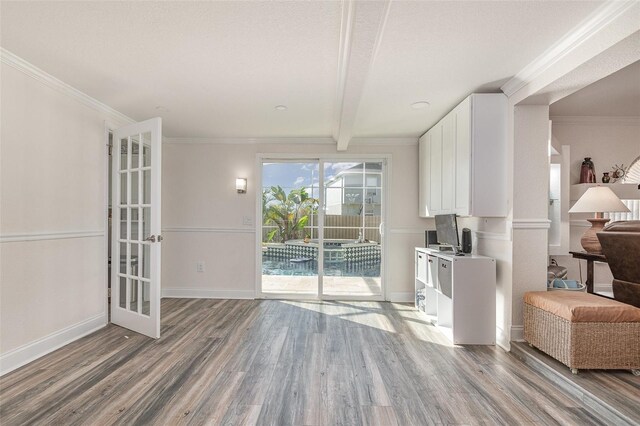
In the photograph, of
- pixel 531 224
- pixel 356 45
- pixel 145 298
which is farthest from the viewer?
pixel 145 298

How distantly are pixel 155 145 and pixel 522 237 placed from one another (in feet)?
11.2

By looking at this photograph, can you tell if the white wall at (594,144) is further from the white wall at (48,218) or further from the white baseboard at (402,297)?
the white wall at (48,218)

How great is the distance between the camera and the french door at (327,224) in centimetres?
471

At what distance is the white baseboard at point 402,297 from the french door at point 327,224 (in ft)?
0.65

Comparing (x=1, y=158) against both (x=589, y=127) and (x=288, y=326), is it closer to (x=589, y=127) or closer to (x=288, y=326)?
(x=288, y=326)

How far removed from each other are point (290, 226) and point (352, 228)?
2.94 ft

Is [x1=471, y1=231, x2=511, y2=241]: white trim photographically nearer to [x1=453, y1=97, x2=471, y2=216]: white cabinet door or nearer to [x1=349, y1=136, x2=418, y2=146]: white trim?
[x1=453, y1=97, x2=471, y2=216]: white cabinet door

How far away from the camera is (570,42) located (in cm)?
209

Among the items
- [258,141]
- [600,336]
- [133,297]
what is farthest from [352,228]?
[600,336]

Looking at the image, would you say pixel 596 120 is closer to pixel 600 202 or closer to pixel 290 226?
pixel 600 202

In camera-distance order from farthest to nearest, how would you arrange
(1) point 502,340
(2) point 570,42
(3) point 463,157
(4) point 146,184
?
(4) point 146,184
(3) point 463,157
(1) point 502,340
(2) point 570,42

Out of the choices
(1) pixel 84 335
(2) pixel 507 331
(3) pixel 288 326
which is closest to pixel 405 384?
(2) pixel 507 331

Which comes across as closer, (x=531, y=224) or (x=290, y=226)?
(x=531, y=224)

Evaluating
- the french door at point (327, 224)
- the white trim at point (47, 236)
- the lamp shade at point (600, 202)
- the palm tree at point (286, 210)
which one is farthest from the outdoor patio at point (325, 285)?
the lamp shade at point (600, 202)
